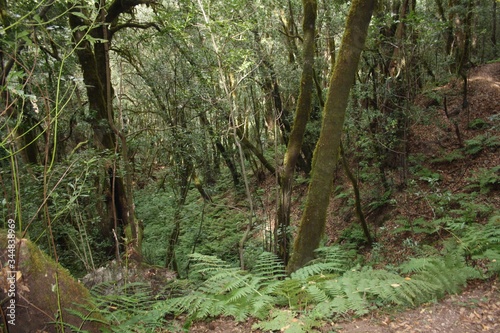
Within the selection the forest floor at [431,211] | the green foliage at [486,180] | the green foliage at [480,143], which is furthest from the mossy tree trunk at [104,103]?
the green foliage at [480,143]

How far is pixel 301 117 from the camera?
7230 millimetres

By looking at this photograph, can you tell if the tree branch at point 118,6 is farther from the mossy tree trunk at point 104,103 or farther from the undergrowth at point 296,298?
the undergrowth at point 296,298

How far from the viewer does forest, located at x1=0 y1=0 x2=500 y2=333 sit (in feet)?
10.7

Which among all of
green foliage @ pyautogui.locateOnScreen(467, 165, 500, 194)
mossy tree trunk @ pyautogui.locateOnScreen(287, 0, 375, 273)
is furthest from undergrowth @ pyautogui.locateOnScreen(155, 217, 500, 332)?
green foliage @ pyautogui.locateOnScreen(467, 165, 500, 194)

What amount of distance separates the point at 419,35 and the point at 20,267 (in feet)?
38.2

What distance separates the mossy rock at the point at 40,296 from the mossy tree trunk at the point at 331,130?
376cm

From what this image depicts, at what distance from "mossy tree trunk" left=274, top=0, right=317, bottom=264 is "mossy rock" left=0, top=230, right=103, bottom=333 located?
200 inches

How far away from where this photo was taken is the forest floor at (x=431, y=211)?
3.30m

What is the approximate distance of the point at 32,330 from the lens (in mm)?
2586

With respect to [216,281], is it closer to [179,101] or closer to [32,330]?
[32,330]

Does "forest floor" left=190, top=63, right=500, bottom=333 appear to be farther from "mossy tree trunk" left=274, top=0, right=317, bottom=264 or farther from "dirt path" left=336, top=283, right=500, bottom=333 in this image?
"mossy tree trunk" left=274, top=0, right=317, bottom=264

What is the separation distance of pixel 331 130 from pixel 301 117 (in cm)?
163

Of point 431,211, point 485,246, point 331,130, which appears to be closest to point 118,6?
point 331,130

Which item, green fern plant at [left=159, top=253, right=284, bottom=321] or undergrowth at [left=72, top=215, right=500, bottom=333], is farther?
green fern plant at [left=159, top=253, right=284, bottom=321]
